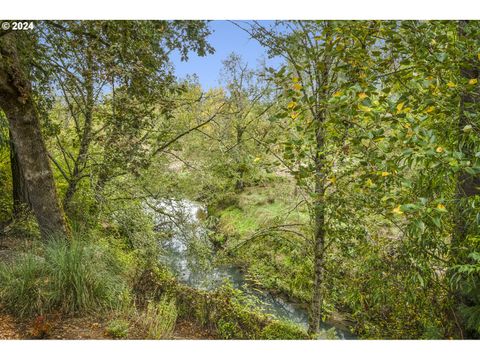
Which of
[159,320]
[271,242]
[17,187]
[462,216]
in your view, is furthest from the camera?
[17,187]

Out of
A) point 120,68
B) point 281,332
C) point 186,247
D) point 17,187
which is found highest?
point 120,68

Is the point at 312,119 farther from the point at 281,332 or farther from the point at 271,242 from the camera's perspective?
the point at 281,332

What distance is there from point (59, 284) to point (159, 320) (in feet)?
2.31

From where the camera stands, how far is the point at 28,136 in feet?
8.64

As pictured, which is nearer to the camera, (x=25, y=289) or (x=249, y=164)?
(x=25, y=289)

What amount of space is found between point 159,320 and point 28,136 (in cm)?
163

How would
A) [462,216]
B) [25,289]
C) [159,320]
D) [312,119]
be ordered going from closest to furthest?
[462,216] → [312,119] → [25,289] → [159,320]

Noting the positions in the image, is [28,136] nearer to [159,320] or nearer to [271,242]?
[159,320]

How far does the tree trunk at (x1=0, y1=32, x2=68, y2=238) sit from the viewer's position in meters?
2.46

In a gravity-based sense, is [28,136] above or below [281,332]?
A: above

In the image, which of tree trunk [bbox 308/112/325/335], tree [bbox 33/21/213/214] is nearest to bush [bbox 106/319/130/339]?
tree [bbox 33/21/213/214]

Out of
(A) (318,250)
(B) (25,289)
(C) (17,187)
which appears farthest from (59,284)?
(C) (17,187)
